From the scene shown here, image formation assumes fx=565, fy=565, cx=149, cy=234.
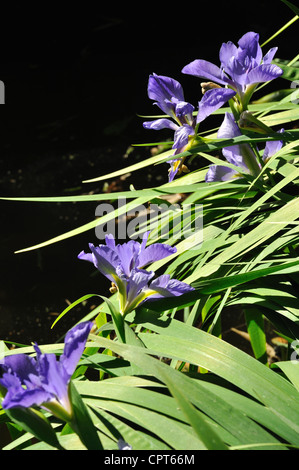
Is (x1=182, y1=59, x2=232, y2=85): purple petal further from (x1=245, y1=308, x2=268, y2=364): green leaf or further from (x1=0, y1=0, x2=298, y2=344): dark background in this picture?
(x1=0, y1=0, x2=298, y2=344): dark background

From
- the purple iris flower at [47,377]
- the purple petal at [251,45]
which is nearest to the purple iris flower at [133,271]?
the purple iris flower at [47,377]

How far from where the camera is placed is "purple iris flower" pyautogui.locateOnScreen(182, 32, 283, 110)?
631 millimetres

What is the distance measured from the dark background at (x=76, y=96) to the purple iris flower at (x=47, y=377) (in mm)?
1242

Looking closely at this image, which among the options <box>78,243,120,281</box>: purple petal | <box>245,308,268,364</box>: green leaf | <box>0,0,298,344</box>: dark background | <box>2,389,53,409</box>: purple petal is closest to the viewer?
<box>2,389,53,409</box>: purple petal

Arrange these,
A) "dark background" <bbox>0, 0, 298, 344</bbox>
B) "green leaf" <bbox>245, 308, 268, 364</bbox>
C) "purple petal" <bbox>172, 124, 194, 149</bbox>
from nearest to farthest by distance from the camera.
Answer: "purple petal" <bbox>172, 124, 194, 149</bbox>, "green leaf" <bbox>245, 308, 268, 364</bbox>, "dark background" <bbox>0, 0, 298, 344</bbox>

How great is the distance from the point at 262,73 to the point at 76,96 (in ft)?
6.73

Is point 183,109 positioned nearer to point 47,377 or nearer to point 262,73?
point 262,73

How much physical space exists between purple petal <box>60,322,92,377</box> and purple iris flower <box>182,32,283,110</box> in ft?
1.17

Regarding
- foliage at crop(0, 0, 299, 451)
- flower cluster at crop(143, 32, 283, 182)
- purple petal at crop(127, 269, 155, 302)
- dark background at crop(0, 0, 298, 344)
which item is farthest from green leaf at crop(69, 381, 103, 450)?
dark background at crop(0, 0, 298, 344)

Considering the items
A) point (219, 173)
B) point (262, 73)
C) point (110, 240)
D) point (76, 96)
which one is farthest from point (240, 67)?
point (76, 96)

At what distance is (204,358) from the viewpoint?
509 mm

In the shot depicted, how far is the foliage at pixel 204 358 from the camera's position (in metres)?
0.42

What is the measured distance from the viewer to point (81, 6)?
108 inches
